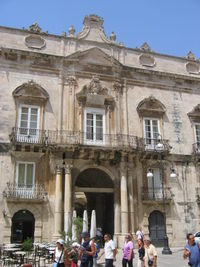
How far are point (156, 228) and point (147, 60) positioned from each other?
482 inches

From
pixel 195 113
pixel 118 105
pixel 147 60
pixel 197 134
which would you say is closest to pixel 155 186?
pixel 197 134

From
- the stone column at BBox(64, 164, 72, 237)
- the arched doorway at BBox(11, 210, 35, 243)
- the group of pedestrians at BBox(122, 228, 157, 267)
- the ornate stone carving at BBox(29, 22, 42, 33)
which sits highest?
the ornate stone carving at BBox(29, 22, 42, 33)

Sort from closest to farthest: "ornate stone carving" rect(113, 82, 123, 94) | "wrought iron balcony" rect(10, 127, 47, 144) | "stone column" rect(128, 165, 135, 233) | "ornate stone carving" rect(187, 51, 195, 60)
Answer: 1. "wrought iron balcony" rect(10, 127, 47, 144)
2. "stone column" rect(128, 165, 135, 233)
3. "ornate stone carving" rect(113, 82, 123, 94)
4. "ornate stone carving" rect(187, 51, 195, 60)

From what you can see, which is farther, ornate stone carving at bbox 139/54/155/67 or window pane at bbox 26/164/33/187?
ornate stone carving at bbox 139/54/155/67

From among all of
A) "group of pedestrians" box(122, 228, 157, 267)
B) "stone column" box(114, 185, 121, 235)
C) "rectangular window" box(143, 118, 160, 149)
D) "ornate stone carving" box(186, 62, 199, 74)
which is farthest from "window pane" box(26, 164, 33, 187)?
"ornate stone carving" box(186, 62, 199, 74)

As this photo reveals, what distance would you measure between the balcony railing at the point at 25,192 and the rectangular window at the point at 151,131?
7618mm

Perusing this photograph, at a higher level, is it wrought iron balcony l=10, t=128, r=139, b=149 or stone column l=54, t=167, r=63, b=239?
wrought iron balcony l=10, t=128, r=139, b=149

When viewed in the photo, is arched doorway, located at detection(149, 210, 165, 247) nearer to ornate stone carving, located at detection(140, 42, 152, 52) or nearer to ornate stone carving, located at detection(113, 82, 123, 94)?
ornate stone carving, located at detection(113, 82, 123, 94)

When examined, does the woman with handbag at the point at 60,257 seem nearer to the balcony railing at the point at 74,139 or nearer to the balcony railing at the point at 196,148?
the balcony railing at the point at 74,139

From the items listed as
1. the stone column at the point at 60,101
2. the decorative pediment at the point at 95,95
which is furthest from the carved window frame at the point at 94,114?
the stone column at the point at 60,101

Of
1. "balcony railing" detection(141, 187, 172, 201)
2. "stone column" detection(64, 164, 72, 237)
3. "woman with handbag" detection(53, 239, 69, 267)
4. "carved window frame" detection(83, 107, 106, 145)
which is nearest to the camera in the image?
"woman with handbag" detection(53, 239, 69, 267)

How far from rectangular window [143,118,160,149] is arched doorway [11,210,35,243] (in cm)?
880

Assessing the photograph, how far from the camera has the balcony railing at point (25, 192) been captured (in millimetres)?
17531

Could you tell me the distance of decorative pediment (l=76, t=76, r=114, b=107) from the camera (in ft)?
68.4
